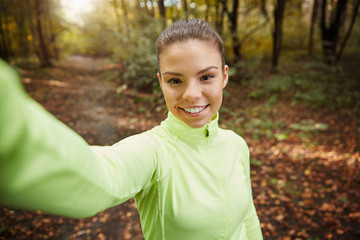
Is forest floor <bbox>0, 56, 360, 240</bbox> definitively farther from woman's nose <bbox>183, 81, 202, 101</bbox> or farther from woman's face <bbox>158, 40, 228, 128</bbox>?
woman's nose <bbox>183, 81, 202, 101</bbox>

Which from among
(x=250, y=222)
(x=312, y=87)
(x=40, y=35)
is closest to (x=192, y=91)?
(x=250, y=222)

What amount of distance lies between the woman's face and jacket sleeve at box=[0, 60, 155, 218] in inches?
27.4

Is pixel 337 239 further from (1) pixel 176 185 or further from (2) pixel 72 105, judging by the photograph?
(2) pixel 72 105

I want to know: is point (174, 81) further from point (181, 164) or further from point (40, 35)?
point (40, 35)

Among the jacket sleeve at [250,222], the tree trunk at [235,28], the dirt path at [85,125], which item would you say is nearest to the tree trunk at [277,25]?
the tree trunk at [235,28]

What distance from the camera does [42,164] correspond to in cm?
50

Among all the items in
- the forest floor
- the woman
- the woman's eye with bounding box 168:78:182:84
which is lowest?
the forest floor

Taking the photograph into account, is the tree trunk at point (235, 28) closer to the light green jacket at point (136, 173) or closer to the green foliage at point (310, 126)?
the green foliage at point (310, 126)

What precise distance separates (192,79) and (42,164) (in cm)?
95

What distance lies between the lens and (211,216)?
1.27 m

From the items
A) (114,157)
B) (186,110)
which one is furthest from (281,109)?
(114,157)

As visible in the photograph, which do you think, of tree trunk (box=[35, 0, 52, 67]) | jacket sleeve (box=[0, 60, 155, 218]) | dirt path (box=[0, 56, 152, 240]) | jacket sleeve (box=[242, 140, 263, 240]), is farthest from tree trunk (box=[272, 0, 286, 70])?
tree trunk (box=[35, 0, 52, 67])

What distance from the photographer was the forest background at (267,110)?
4.09 m

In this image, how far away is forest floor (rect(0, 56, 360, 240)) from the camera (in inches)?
155
